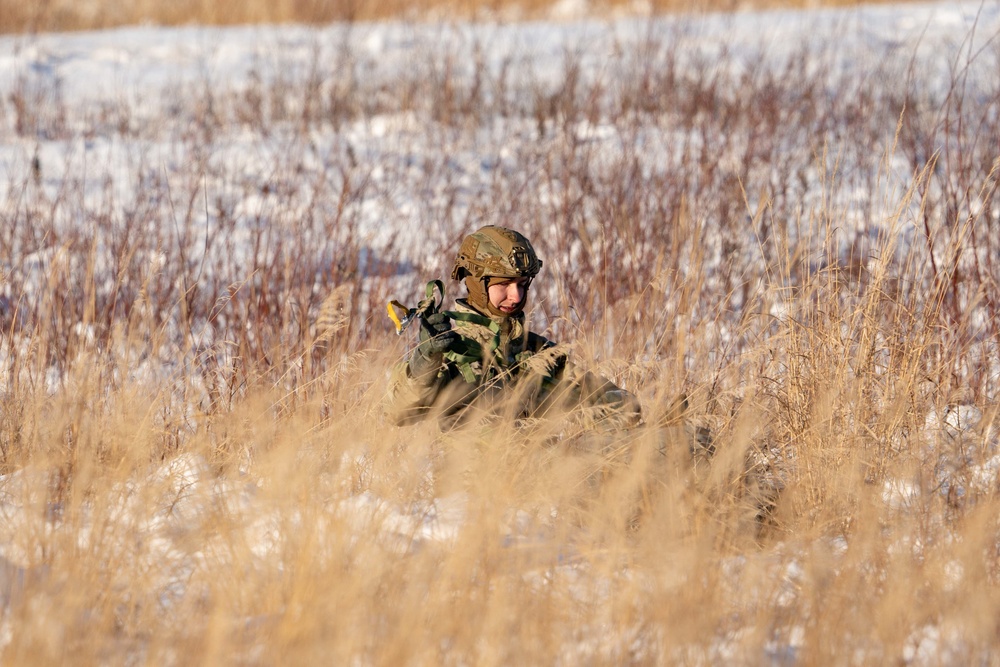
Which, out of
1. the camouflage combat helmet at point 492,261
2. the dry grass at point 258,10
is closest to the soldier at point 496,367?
the camouflage combat helmet at point 492,261

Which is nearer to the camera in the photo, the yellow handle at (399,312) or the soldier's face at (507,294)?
the yellow handle at (399,312)

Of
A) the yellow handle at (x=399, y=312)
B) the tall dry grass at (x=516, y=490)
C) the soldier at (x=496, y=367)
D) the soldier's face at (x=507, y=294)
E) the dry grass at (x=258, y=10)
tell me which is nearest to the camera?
the tall dry grass at (x=516, y=490)

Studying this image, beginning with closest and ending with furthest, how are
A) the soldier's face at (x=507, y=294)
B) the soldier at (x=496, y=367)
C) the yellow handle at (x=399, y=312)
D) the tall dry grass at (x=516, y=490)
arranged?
the tall dry grass at (x=516, y=490) < the yellow handle at (x=399, y=312) < the soldier at (x=496, y=367) < the soldier's face at (x=507, y=294)

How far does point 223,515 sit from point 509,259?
800mm

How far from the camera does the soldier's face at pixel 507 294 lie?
2291 mm

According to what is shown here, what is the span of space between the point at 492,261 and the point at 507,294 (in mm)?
85

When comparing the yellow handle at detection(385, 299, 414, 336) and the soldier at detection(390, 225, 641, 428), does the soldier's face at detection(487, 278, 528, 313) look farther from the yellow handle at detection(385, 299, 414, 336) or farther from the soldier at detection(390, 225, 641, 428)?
the yellow handle at detection(385, 299, 414, 336)

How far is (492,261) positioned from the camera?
2.27 m

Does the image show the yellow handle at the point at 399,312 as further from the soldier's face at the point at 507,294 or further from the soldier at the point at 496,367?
the soldier's face at the point at 507,294

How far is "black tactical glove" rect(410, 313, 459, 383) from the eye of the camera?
2.08 m

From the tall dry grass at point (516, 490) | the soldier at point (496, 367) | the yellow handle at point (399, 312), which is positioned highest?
the yellow handle at point (399, 312)

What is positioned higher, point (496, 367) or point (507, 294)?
point (507, 294)

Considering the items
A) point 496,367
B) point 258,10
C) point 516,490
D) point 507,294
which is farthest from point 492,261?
point 258,10

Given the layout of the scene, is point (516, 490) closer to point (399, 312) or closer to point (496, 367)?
point (496, 367)
